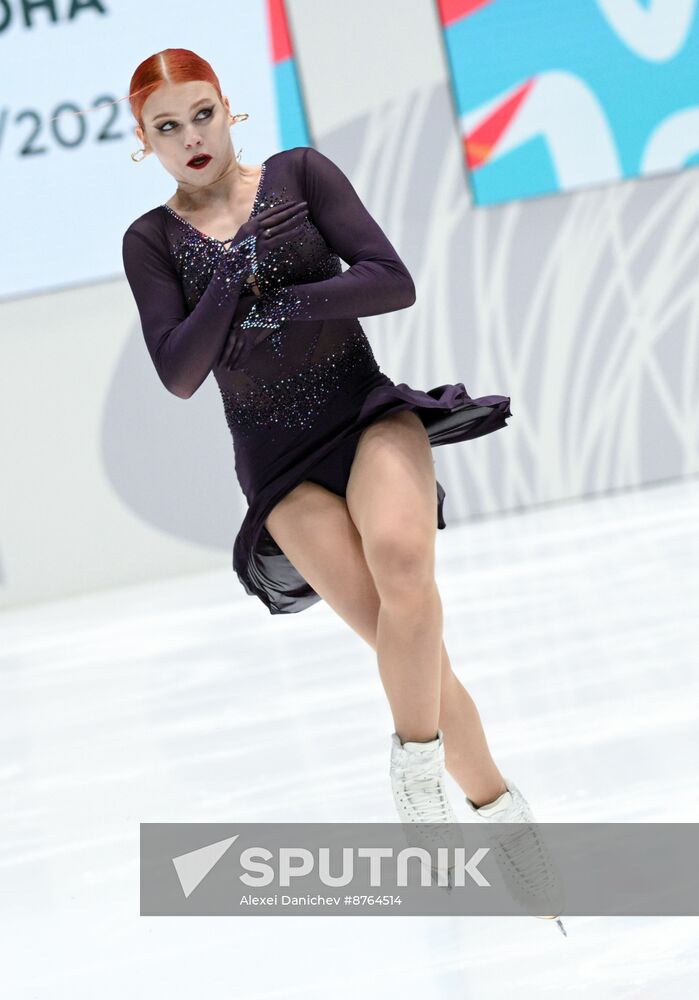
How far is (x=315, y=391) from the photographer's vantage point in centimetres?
203

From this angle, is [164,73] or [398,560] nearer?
[398,560]

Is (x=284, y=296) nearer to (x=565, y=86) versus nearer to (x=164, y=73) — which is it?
(x=164, y=73)

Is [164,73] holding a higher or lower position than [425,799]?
higher

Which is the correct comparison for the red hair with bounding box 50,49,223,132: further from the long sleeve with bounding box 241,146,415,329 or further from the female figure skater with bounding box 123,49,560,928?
the long sleeve with bounding box 241,146,415,329

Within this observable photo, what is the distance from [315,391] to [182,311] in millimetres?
241

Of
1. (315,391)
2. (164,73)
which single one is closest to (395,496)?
(315,391)

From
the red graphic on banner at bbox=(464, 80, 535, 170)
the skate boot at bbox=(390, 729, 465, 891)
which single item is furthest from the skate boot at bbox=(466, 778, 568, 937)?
the red graphic on banner at bbox=(464, 80, 535, 170)

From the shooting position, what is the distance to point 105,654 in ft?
14.6

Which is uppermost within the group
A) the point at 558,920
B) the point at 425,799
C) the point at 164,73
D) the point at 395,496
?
the point at 164,73

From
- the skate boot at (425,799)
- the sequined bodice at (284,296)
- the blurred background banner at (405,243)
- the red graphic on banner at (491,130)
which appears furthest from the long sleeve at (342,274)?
the red graphic on banner at (491,130)

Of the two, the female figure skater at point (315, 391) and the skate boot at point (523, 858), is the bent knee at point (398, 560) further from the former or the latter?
the skate boot at point (523, 858)

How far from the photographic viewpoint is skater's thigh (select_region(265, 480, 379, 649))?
76.6 inches

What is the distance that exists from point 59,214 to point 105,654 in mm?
2150

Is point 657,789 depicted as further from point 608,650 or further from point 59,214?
point 59,214
